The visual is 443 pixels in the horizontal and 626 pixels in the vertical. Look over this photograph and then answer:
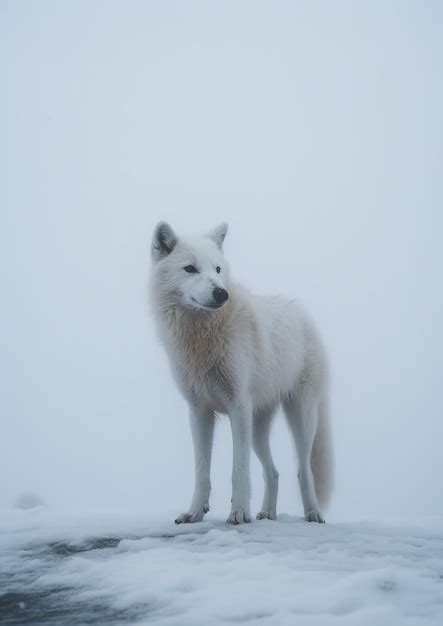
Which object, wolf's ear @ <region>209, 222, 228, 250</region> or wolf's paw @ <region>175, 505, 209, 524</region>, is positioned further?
wolf's ear @ <region>209, 222, 228, 250</region>

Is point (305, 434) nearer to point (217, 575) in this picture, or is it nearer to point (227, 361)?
point (227, 361)

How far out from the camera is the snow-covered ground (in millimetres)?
1954

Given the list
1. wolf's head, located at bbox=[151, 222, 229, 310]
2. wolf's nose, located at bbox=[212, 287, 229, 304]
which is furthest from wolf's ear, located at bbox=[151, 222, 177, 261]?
wolf's nose, located at bbox=[212, 287, 229, 304]

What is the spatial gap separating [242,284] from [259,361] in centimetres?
100

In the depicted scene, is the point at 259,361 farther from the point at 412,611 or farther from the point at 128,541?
the point at 412,611

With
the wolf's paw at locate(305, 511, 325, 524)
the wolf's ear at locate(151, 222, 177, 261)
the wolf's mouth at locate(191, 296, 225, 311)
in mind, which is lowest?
the wolf's paw at locate(305, 511, 325, 524)

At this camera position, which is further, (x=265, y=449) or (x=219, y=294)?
(x=265, y=449)

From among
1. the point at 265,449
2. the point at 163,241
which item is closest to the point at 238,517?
the point at 265,449

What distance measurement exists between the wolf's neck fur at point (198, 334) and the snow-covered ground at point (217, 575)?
1451 mm

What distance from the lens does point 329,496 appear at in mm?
6008

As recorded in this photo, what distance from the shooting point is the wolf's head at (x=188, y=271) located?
4684 millimetres

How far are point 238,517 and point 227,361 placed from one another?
1327mm

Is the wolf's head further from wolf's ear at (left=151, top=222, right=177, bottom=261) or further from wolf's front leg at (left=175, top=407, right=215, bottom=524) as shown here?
wolf's front leg at (left=175, top=407, right=215, bottom=524)

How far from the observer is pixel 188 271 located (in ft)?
16.3
